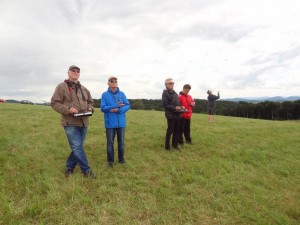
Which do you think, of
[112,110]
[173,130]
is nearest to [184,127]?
[173,130]

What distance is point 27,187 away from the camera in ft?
17.8

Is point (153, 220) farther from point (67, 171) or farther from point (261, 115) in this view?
point (261, 115)

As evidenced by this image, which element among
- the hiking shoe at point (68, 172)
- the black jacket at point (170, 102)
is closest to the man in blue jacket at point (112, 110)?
the hiking shoe at point (68, 172)

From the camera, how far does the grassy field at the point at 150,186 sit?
15.1 ft

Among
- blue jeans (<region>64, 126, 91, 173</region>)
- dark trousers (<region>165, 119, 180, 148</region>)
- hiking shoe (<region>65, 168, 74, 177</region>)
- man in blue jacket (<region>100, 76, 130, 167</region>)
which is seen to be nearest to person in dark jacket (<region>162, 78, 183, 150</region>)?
dark trousers (<region>165, 119, 180, 148</region>)

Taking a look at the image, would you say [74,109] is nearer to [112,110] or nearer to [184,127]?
[112,110]

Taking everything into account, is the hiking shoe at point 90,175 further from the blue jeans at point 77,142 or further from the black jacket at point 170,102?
the black jacket at point 170,102

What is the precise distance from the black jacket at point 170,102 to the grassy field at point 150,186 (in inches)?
56.2

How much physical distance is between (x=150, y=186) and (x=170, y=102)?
367 centimetres

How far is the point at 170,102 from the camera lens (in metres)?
8.81

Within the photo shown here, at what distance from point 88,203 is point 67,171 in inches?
71.5

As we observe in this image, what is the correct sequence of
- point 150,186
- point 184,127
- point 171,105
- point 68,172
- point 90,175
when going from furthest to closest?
point 184,127 < point 171,105 < point 68,172 < point 90,175 < point 150,186

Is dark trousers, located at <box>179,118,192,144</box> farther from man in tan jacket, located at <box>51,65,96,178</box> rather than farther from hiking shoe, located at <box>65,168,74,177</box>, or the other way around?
hiking shoe, located at <box>65,168,74,177</box>

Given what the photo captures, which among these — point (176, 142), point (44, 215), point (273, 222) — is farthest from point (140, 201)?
point (176, 142)
